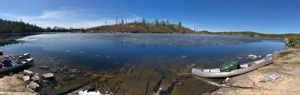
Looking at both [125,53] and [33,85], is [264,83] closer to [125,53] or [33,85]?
[33,85]

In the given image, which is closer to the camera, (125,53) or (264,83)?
(264,83)

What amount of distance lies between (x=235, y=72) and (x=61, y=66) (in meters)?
21.2

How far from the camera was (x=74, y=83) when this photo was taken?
2478cm

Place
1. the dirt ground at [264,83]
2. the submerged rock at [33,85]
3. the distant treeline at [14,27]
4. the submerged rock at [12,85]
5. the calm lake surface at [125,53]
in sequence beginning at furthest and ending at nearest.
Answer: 1. the distant treeline at [14,27]
2. the calm lake surface at [125,53]
3. the submerged rock at [33,85]
4. the submerged rock at [12,85]
5. the dirt ground at [264,83]

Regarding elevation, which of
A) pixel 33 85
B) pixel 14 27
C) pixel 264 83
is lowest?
pixel 33 85

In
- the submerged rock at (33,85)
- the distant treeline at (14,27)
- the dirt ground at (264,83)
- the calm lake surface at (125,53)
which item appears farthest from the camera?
the distant treeline at (14,27)

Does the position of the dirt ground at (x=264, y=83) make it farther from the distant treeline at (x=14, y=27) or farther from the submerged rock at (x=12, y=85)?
the distant treeline at (x=14, y=27)

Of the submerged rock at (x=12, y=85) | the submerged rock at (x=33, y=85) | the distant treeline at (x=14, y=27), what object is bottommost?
the submerged rock at (x=33, y=85)

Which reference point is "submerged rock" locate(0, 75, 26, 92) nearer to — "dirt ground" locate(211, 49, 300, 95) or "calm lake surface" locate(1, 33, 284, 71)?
"calm lake surface" locate(1, 33, 284, 71)

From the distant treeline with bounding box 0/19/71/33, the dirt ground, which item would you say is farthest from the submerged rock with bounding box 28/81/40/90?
the distant treeline with bounding box 0/19/71/33

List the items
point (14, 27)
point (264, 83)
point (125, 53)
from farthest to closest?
1. point (14, 27)
2. point (125, 53)
3. point (264, 83)

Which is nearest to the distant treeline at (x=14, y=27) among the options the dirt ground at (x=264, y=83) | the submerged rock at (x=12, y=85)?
the submerged rock at (x=12, y=85)

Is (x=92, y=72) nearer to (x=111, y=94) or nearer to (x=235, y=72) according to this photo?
(x=111, y=94)

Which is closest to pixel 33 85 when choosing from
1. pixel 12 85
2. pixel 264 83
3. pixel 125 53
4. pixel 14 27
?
pixel 12 85
